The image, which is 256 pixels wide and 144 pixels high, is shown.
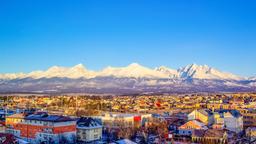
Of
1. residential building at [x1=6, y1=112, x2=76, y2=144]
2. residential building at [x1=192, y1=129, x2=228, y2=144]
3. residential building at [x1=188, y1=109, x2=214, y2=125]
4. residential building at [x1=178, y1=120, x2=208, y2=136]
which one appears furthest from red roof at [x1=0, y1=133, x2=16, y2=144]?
residential building at [x1=188, y1=109, x2=214, y2=125]

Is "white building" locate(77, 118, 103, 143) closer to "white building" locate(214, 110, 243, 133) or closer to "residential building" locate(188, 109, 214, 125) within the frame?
"residential building" locate(188, 109, 214, 125)

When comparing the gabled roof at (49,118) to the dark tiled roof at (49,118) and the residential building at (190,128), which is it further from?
the residential building at (190,128)

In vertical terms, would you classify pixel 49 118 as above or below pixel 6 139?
above

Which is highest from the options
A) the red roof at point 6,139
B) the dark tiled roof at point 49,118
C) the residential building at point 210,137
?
the dark tiled roof at point 49,118

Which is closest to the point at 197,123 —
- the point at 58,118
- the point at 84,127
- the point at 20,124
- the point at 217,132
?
the point at 217,132

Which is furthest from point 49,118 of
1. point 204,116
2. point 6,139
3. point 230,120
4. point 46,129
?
point 230,120

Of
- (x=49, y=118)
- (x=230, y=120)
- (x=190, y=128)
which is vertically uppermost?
(x=49, y=118)

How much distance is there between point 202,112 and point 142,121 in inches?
230

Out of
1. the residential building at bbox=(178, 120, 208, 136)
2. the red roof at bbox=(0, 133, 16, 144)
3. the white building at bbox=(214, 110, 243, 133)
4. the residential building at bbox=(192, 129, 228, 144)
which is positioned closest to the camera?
the red roof at bbox=(0, 133, 16, 144)

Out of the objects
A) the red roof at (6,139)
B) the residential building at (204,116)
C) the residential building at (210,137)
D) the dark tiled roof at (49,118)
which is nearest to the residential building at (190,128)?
the residential building at (210,137)

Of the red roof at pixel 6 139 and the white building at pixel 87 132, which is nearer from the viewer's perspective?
the red roof at pixel 6 139

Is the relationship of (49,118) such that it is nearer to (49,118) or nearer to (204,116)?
(49,118)

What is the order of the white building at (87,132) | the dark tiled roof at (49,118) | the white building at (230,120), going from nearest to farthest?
the dark tiled roof at (49,118) < the white building at (87,132) < the white building at (230,120)

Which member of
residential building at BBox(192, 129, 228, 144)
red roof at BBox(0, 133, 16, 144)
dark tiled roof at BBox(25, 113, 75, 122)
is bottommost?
residential building at BBox(192, 129, 228, 144)
